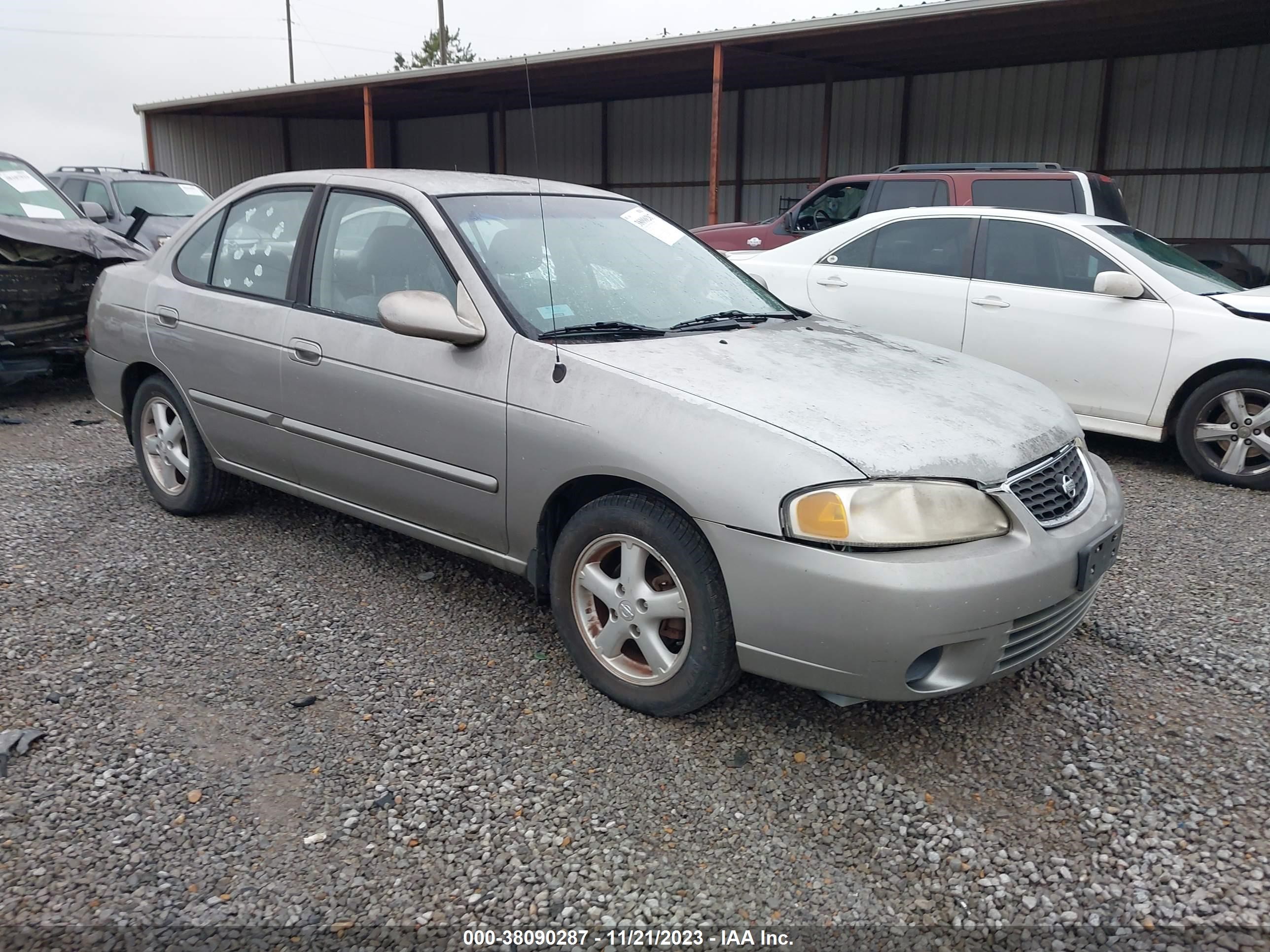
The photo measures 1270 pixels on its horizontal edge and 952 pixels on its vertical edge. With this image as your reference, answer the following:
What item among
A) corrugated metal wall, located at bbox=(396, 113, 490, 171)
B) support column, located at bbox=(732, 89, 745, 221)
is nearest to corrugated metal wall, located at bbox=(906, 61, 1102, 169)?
support column, located at bbox=(732, 89, 745, 221)

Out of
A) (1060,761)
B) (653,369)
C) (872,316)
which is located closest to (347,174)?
(653,369)

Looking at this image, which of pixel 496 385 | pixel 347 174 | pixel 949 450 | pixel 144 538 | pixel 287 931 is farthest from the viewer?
pixel 144 538

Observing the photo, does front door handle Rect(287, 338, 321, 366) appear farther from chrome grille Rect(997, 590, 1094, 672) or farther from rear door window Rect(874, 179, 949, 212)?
rear door window Rect(874, 179, 949, 212)

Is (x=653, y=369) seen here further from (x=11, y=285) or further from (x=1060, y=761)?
(x=11, y=285)

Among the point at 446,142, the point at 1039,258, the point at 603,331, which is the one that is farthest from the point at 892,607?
the point at 446,142

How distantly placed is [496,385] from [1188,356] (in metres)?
4.24

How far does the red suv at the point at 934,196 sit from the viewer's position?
8.14 metres

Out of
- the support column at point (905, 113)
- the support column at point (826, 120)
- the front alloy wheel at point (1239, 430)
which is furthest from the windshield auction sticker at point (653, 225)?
the support column at point (905, 113)

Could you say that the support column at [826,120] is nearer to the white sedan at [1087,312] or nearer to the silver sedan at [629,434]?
the white sedan at [1087,312]

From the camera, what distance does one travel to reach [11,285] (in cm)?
677

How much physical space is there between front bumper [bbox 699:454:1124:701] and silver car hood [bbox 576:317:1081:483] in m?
0.21

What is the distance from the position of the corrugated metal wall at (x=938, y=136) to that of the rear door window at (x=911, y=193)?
26.3 ft

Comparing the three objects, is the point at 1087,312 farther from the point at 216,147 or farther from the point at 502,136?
the point at 216,147

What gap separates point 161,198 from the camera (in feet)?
42.7
